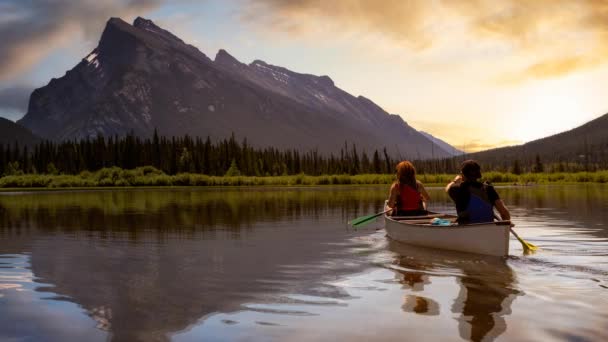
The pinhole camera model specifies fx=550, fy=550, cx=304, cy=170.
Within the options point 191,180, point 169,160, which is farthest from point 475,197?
point 169,160

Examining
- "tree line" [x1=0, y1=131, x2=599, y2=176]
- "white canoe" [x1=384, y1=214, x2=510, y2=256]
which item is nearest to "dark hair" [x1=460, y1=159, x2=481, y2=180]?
"white canoe" [x1=384, y1=214, x2=510, y2=256]

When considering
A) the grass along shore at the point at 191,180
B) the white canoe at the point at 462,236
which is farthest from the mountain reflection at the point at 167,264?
the grass along shore at the point at 191,180

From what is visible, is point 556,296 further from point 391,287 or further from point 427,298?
point 391,287

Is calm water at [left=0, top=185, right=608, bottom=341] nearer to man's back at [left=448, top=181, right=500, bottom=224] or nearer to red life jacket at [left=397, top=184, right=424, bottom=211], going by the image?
man's back at [left=448, top=181, right=500, bottom=224]

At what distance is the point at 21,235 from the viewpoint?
21.8m

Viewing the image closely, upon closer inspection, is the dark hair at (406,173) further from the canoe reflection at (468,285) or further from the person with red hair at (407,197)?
the canoe reflection at (468,285)

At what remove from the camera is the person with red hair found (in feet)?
61.9

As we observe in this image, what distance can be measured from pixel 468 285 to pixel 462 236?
4112 mm

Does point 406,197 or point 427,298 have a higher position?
point 406,197

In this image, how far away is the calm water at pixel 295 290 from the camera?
308 inches

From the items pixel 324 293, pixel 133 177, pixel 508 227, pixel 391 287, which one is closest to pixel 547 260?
pixel 508 227

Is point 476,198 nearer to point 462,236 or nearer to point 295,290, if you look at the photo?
point 462,236

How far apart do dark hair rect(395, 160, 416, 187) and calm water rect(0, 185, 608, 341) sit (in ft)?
7.19

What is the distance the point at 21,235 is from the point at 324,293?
16.3 metres
